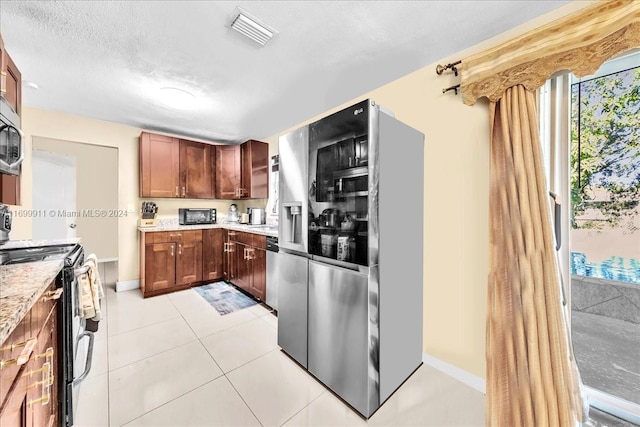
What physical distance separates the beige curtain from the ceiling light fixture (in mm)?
2664

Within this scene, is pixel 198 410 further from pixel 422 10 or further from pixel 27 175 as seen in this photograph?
pixel 27 175

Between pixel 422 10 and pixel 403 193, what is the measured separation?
1.07 m

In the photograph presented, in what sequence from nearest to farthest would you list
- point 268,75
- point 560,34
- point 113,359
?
point 560,34
point 113,359
point 268,75

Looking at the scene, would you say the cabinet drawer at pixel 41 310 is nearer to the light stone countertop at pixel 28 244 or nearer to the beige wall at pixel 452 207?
the light stone countertop at pixel 28 244

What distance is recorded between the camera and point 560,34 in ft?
4.18

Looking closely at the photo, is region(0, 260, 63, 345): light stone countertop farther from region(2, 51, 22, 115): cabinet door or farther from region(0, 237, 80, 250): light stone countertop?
region(2, 51, 22, 115): cabinet door

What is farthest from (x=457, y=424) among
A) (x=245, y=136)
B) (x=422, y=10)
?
(x=245, y=136)

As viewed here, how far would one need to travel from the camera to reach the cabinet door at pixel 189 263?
3406 mm

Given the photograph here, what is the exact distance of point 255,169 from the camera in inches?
152

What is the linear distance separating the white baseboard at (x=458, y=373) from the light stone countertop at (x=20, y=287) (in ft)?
7.38

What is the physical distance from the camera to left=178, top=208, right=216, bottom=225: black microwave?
12.5 ft

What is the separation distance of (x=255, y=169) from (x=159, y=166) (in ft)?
4.32

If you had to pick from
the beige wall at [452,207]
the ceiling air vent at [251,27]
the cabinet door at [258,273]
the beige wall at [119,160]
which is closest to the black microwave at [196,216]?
the beige wall at [119,160]

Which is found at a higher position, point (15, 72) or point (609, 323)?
Answer: point (15, 72)
